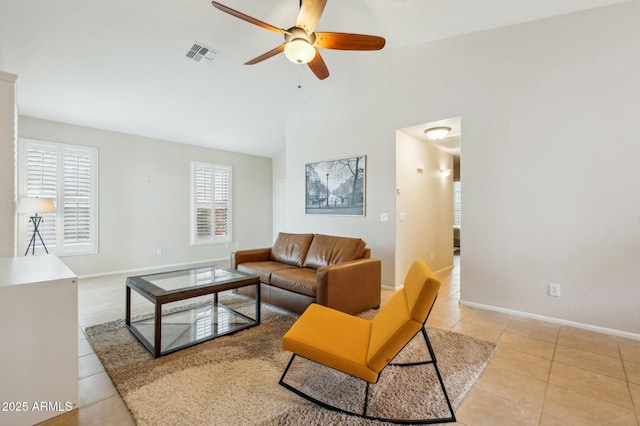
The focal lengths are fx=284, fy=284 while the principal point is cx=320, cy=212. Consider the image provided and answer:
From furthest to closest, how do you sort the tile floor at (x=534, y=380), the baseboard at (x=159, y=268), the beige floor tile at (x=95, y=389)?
1. the baseboard at (x=159, y=268)
2. the beige floor tile at (x=95, y=389)
3. the tile floor at (x=534, y=380)

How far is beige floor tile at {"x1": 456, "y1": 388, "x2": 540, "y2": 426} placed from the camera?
1591 mm

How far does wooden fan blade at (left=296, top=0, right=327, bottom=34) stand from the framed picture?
7.81 ft

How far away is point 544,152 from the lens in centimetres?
307

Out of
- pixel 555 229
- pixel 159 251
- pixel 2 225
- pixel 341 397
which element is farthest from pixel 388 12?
pixel 159 251

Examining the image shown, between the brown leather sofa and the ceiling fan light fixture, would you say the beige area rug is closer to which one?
the brown leather sofa

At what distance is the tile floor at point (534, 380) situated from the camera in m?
1.63

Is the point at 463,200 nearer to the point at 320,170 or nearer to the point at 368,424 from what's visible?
the point at 320,170

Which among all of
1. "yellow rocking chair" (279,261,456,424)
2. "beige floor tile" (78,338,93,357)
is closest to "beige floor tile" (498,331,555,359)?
"yellow rocking chair" (279,261,456,424)

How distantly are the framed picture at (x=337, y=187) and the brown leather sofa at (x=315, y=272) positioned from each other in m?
1.00

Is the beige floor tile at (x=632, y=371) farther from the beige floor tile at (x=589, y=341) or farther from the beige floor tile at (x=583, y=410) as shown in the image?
the beige floor tile at (x=583, y=410)

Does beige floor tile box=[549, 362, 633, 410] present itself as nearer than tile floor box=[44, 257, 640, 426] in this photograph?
No

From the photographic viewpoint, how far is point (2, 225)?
2.32 meters

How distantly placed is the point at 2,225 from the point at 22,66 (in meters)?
2.43

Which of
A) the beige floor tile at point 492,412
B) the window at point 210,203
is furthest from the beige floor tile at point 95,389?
the window at point 210,203
